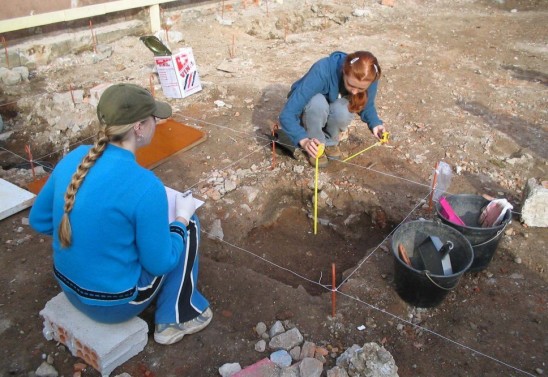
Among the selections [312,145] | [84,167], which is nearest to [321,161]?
[312,145]

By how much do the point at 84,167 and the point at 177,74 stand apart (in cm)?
393

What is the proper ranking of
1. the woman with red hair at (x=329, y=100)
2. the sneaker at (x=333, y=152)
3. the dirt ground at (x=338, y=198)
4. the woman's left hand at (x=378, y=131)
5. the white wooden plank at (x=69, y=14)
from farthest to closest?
1. the white wooden plank at (x=69, y=14)
2. the sneaker at (x=333, y=152)
3. the woman's left hand at (x=378, y=131)
4. the woman with red hair at (x=329, y=100)
5. the dirt ground at (x=338, y=198)

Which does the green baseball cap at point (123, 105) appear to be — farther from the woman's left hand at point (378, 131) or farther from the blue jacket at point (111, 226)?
the woman's left hand at point (378, 131)

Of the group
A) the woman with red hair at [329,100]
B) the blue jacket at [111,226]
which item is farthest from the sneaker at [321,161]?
the blue jacket at [111,226]

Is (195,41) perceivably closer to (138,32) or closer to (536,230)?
(138,32)

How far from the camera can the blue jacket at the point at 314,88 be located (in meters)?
4.01

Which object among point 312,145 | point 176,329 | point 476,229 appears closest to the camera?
point 176,329

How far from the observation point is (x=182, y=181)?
4305mm

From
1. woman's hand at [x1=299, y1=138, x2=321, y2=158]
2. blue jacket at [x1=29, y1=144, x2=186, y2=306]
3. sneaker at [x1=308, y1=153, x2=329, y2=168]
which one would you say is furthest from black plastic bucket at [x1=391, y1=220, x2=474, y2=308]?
sneaker at [x1=308, y1=153, x2=329, y2=168]

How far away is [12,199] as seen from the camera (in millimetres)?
3865

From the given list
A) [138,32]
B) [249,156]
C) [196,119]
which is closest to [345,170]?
[249,156]

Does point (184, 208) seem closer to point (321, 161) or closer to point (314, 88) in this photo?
point (314, 88)

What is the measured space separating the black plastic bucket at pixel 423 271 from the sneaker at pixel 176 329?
1290mm

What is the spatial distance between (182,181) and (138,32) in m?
4.82
